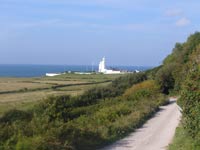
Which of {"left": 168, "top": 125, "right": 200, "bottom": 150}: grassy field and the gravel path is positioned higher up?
{"left": 168, "top": 125, "right": 200, "bottom": 150}: grassy field

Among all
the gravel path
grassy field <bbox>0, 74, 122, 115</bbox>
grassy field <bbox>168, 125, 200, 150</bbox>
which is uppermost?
grassy field <bbox>168, 125, 200, 150</bbox>

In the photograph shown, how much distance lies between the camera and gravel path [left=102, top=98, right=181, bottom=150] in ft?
68.3

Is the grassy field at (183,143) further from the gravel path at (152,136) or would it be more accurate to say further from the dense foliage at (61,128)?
the dense foliage at (61,128)

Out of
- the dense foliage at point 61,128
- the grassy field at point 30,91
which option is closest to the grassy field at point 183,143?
the dense foliage at point 61,128

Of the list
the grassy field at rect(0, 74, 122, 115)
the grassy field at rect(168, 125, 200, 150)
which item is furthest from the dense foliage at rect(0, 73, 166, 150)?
the grassy field at rect(0, 74, 122, 115)

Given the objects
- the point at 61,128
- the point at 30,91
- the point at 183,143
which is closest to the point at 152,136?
the point at 183,143

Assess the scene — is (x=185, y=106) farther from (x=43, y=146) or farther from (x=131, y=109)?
(x=131, y=109)

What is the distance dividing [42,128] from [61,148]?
6.59ft

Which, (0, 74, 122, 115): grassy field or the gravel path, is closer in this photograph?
the gravel path

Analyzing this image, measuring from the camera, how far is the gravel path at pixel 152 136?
20.8 metres

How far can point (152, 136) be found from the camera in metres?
24.3

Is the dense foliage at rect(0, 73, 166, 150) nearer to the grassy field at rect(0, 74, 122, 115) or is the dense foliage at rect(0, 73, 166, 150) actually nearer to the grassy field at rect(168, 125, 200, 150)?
the grassy field at rect(168, 125, 200, 150)

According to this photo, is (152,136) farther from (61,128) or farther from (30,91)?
(30,91)

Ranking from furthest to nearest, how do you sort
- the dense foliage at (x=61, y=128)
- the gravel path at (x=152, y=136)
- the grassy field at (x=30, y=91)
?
the grassy field at (x=30, y=91), the gravel path at (x=152, y=136), the dense foliage at (x=61, y=128)
